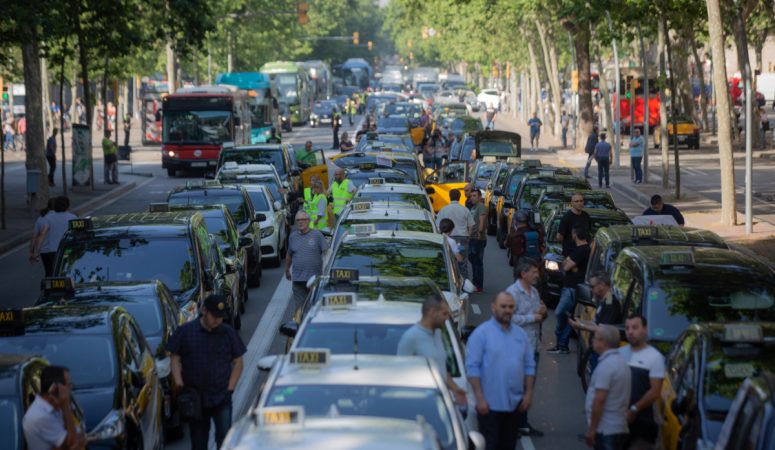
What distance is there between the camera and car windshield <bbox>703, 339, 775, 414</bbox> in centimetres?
1071

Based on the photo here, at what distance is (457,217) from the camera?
21.8m

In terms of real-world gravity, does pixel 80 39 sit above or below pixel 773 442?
above

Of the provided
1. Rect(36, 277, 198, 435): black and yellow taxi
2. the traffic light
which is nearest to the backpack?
Rect(36, 277, 198, 435): black and yellow taxi

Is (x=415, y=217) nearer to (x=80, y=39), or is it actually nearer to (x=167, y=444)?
(x=167, y=444)

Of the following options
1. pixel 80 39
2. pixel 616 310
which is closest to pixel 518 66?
pixel 80 39

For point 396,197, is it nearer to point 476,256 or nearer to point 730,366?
point 476,256

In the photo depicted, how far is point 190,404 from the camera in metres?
11.3

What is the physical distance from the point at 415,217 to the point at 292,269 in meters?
2.49

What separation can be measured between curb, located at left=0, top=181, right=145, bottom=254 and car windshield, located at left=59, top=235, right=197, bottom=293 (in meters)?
15.2

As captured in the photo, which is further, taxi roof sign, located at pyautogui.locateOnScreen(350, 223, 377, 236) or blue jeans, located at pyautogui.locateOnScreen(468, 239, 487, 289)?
blue jeans, located at pyautogui.locateOnScreen(468, 239, 487, 289)

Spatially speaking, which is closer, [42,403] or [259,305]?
[42,403]

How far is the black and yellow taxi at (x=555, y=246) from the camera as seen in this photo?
21.0 metres

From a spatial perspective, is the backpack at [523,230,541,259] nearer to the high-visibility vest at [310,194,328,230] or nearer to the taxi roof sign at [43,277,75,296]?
the high-visibility vest at [310,194,328,230]

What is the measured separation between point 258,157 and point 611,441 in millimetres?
26789
